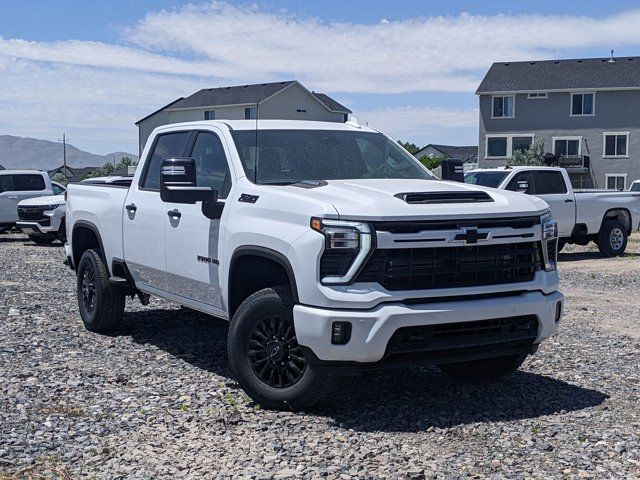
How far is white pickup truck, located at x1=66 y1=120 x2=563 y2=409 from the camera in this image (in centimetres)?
556

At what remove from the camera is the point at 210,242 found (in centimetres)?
679

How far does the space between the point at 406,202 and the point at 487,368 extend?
184 cm

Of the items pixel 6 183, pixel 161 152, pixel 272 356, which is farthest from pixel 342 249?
pixel 6 183

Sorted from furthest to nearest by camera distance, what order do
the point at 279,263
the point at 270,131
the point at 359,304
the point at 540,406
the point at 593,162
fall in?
the point at 593,162 < the point at 270,131 < the point at 540,406 < the point at 279,263 < the point at 359,304

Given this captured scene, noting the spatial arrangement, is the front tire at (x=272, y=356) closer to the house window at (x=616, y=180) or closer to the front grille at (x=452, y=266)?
the front grille at (x=452, y=266)

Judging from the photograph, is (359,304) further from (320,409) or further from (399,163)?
(399,163)

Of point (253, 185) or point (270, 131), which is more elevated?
point (270, 131)

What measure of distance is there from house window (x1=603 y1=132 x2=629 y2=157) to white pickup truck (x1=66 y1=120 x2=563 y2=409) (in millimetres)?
51253

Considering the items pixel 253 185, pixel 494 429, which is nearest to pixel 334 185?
pixel 253 185

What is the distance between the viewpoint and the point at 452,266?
5.80m

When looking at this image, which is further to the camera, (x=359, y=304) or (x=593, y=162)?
(x=593, y=162)

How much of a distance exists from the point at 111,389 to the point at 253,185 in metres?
1.91

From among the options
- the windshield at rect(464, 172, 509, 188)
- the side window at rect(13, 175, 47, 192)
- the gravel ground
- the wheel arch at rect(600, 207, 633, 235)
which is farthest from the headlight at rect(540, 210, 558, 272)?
the side window at rect(13, 175, 47, 192)

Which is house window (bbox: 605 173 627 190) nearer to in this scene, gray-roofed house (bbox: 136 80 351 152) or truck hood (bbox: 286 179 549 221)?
gray-roofed house (bbox: 136 80 351 152)
